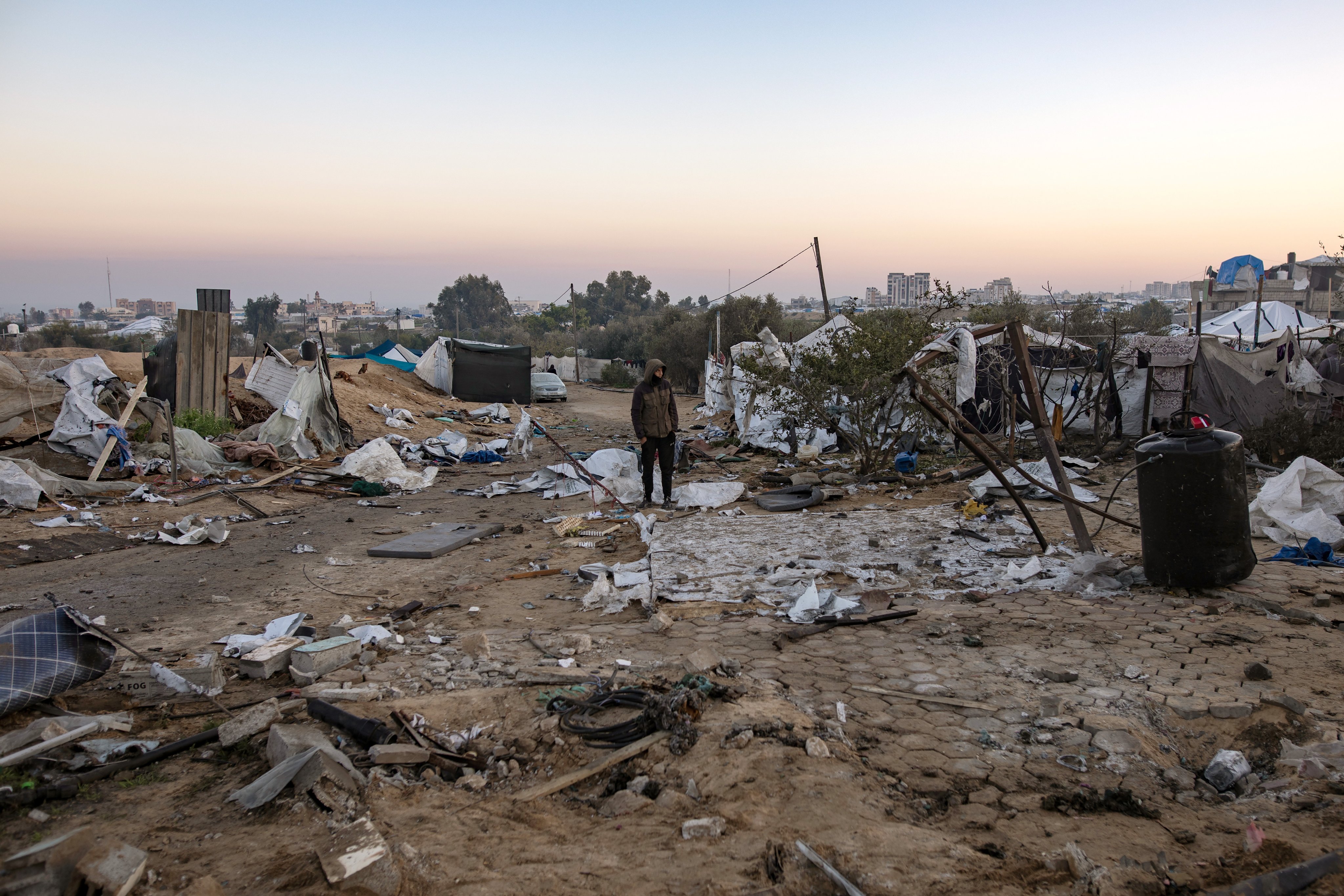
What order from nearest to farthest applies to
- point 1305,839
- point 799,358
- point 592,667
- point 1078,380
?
point 1305,839
point 592,667
point 799,358
point 1078,380

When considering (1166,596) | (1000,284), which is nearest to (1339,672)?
(1166,596)

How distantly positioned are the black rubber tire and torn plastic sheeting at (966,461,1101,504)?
5.50 feet

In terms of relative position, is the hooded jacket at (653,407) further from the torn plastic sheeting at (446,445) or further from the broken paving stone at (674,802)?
the torn plastic sheeting at (446,445)

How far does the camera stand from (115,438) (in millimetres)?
10578

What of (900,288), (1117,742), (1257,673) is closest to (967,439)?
(1257,673)

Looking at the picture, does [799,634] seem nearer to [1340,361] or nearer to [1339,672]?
[1339,672]

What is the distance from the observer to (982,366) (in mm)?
13195

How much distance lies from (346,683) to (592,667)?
49.2 inches

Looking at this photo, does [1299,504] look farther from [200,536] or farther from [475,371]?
[475,371]

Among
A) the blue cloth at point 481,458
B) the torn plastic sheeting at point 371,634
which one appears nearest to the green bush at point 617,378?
the blue cloth at point 481,458

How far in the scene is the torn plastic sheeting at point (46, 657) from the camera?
3.45m

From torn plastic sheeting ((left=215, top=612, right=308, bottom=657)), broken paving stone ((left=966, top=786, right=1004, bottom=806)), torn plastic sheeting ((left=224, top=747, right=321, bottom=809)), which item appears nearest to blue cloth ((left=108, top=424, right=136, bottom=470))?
torn plastic sheeting ((left=215, top=612, right=308, bottom=657))

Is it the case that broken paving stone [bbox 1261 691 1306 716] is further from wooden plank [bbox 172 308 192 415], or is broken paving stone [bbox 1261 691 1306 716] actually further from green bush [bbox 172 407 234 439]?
wooden plank [bbox 172 308 192 415]

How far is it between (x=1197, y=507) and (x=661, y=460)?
516 cm
